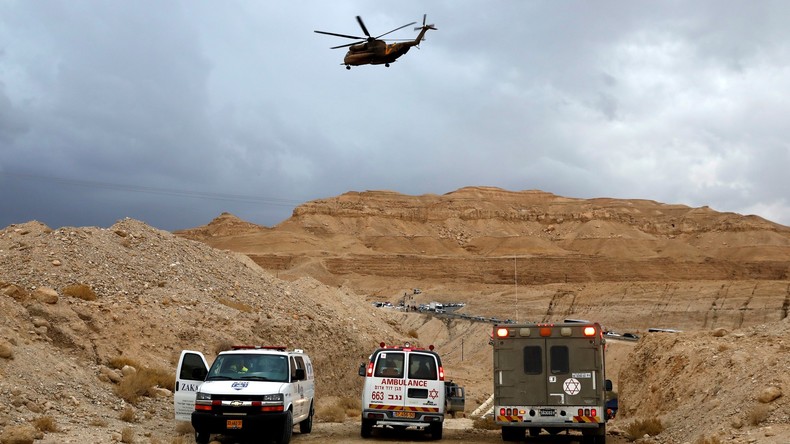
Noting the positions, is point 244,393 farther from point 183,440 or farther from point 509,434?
point 509,434

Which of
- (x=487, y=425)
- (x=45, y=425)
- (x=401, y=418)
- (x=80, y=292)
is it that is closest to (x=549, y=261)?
(x=80, y=292)

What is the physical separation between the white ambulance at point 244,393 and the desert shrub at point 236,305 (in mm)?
14498

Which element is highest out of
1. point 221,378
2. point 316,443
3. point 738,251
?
point 738,251

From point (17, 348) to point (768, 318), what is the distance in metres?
61.7

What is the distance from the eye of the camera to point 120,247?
3303 centimetres

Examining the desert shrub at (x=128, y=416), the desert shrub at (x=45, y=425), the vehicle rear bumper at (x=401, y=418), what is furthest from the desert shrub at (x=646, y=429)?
the desert shrub at (x=45, y=425)

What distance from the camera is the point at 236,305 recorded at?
106 ft

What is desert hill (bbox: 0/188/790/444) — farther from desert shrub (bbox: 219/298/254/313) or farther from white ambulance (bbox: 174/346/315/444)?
white ambulance (bbox: 174/346/315/444)

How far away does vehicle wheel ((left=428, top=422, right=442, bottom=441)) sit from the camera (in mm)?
A: 17609

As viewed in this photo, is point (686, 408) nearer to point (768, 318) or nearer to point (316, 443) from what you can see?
point (316, 443)

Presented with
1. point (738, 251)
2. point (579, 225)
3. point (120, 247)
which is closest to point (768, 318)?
point (120, 247)

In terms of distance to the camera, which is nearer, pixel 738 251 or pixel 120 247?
pixel 120 247

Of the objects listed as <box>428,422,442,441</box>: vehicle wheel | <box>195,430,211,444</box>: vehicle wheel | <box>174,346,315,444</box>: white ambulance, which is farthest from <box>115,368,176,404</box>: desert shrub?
<box>428,422,442,441</box>: vehicle wheel

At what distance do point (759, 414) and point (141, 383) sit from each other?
1474cm
